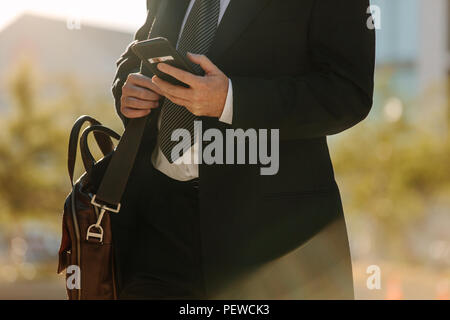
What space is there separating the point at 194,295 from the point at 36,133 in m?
18.6

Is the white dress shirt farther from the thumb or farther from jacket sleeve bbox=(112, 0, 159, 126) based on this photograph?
jacket sleeve bbox=(112, 0, 159, 126)

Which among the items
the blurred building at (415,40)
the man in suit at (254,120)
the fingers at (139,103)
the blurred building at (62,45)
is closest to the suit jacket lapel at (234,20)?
the man in suit at (254,120)

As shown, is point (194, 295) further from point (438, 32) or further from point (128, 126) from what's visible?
point (438, 32)

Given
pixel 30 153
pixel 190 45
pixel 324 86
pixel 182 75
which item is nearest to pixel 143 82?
pixel 190 45

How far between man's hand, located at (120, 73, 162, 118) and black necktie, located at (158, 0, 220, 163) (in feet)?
0.20

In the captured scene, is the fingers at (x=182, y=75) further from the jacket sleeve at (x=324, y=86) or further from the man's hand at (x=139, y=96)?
the man's hand at (x=139, y=96)

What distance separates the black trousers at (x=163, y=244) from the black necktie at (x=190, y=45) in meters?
0.12

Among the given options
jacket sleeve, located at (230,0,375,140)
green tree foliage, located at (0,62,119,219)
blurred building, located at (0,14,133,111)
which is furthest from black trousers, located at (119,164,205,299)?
blurred building, located at (0,14,133,111)

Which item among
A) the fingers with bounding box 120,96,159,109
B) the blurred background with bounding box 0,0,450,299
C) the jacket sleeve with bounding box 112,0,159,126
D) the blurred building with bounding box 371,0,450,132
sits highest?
the blurred building with bounding box 371,0,450,132

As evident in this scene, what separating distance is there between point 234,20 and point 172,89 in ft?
0.89

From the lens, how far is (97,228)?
2074 millimetres

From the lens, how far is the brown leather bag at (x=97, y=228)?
2.05 m

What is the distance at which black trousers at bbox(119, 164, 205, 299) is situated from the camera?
78.7 inches
